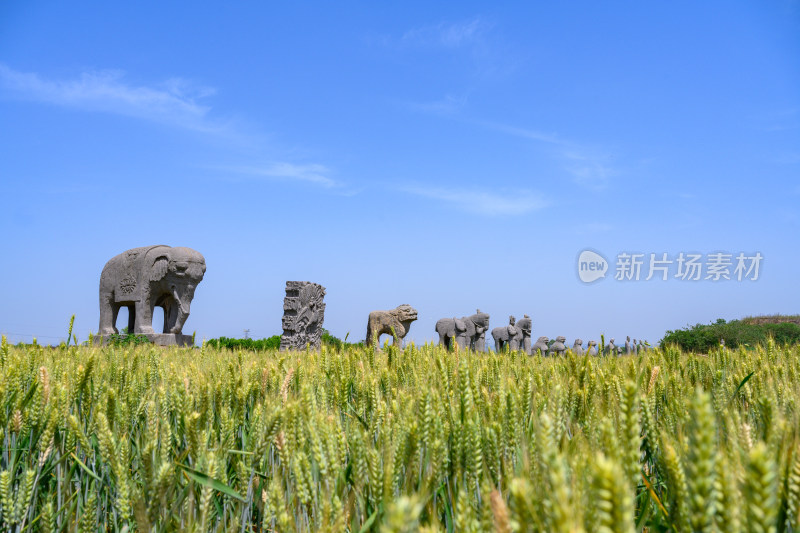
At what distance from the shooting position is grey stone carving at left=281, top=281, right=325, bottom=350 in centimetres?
1475

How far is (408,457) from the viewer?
1.33 metres

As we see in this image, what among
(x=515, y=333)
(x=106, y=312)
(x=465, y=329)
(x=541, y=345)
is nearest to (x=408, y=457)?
(x=106, y=312)

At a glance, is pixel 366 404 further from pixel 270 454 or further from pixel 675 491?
pixel 675 491

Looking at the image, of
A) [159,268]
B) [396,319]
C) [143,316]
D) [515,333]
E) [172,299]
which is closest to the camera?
[159,268]

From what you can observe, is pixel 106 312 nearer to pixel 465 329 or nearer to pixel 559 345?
pixel 465 329

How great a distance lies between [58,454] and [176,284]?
1210 centimetres

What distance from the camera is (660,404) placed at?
7.27 ft

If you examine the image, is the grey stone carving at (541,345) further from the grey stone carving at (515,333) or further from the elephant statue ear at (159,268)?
the elephant statue ear at (159,268)

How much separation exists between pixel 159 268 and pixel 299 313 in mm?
3679

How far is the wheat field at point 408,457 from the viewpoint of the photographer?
76cm

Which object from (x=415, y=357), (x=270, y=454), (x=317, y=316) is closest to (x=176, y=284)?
(x=317, y=316)

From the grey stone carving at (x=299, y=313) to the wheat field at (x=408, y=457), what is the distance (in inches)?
481

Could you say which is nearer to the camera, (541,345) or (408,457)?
(408,457)

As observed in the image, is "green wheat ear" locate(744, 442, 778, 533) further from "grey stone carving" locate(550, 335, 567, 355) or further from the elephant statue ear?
"grey stone carving" locate(550, 335, 567, 355)
